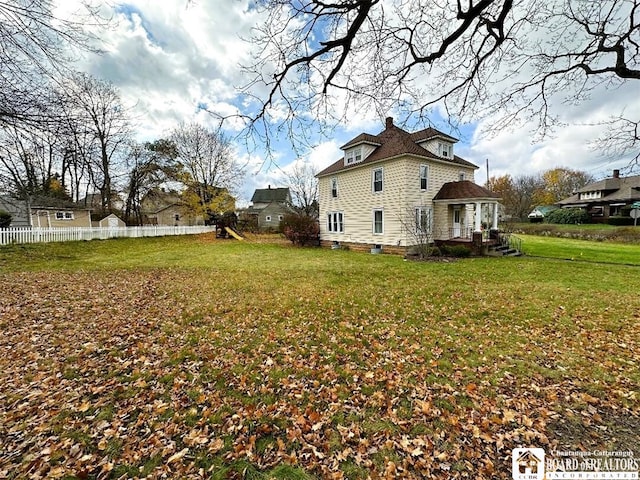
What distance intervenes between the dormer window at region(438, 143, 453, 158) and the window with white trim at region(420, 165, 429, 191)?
6.35 ft

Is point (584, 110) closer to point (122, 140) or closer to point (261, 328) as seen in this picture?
point (261, 328)

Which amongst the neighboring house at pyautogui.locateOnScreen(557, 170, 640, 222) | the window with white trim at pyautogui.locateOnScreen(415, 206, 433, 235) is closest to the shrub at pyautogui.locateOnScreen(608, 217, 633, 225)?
the neighboring house at pyautogui.locateOnScreen(557, 170, 640, 222)

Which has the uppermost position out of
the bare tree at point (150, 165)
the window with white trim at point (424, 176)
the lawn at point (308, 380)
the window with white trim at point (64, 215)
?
the bare tree at point (150, 165)

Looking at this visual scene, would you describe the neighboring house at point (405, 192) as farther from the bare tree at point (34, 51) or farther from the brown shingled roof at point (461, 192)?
the bare tree at point (34, 51)

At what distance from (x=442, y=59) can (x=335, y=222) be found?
49.2 feet

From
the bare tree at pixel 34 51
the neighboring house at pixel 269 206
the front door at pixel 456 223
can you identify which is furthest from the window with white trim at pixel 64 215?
the front door at pixel 456 223

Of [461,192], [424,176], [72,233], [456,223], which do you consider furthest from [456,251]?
[72,233]

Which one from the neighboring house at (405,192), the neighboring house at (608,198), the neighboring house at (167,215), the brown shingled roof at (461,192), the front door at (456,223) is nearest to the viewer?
the brown shingled roof at (461,192)

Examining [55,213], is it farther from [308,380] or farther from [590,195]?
[590,195]

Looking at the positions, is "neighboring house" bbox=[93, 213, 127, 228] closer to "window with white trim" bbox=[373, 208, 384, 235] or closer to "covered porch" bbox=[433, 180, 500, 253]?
"window with white trim" bbox=[373, 208, 384, 235]

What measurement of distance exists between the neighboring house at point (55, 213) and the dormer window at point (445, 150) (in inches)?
1256

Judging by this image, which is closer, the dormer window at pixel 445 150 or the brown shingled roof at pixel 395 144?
the brown shingled roof at pixel 395 144

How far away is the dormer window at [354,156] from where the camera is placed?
18.2 meters

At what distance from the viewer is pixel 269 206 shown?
45.9 m
